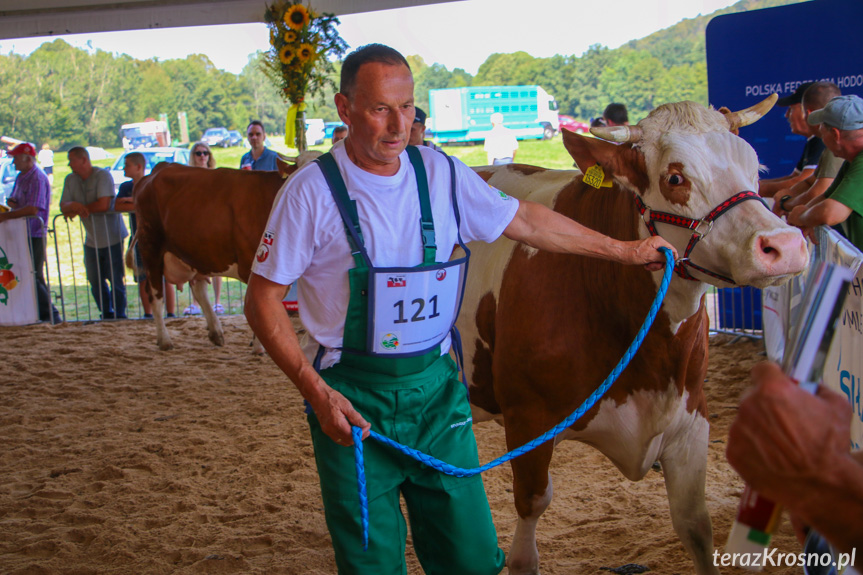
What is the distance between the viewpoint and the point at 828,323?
1024 millimetres

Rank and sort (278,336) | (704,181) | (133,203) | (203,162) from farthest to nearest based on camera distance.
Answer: (203,162) < (133,203) < (704,181) < (278,336)

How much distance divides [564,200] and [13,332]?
7.89 meters

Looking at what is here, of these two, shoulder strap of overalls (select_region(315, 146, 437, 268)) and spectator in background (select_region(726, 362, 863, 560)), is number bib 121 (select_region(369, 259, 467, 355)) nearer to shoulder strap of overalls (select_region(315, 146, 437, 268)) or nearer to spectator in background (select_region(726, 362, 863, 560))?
shoulder strap of overalls (select_region(315, 146, 437, 268))

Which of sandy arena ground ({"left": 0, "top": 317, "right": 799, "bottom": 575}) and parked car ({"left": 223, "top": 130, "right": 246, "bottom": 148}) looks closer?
sandy arena ground ({"left": 0, "top": 317, "right": 799, "bottom": 575})

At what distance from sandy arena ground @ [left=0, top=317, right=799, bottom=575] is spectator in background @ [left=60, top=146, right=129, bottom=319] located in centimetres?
225

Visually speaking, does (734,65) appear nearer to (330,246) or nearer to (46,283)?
(330,246)

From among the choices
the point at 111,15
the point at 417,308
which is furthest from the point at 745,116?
the point at 111,15

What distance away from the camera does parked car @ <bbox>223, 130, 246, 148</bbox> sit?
89.9ft

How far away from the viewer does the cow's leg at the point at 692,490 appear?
2.63m

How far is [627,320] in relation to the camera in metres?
2.47

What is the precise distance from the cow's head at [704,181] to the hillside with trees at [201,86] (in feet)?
82.0

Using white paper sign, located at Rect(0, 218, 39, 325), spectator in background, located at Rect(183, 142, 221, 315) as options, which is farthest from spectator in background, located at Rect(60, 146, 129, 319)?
spectator in background, located at Rect(183, 142, 221, 315)

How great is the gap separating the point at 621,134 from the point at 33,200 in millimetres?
8410

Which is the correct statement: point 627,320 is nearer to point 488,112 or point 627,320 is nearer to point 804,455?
point 804,455
